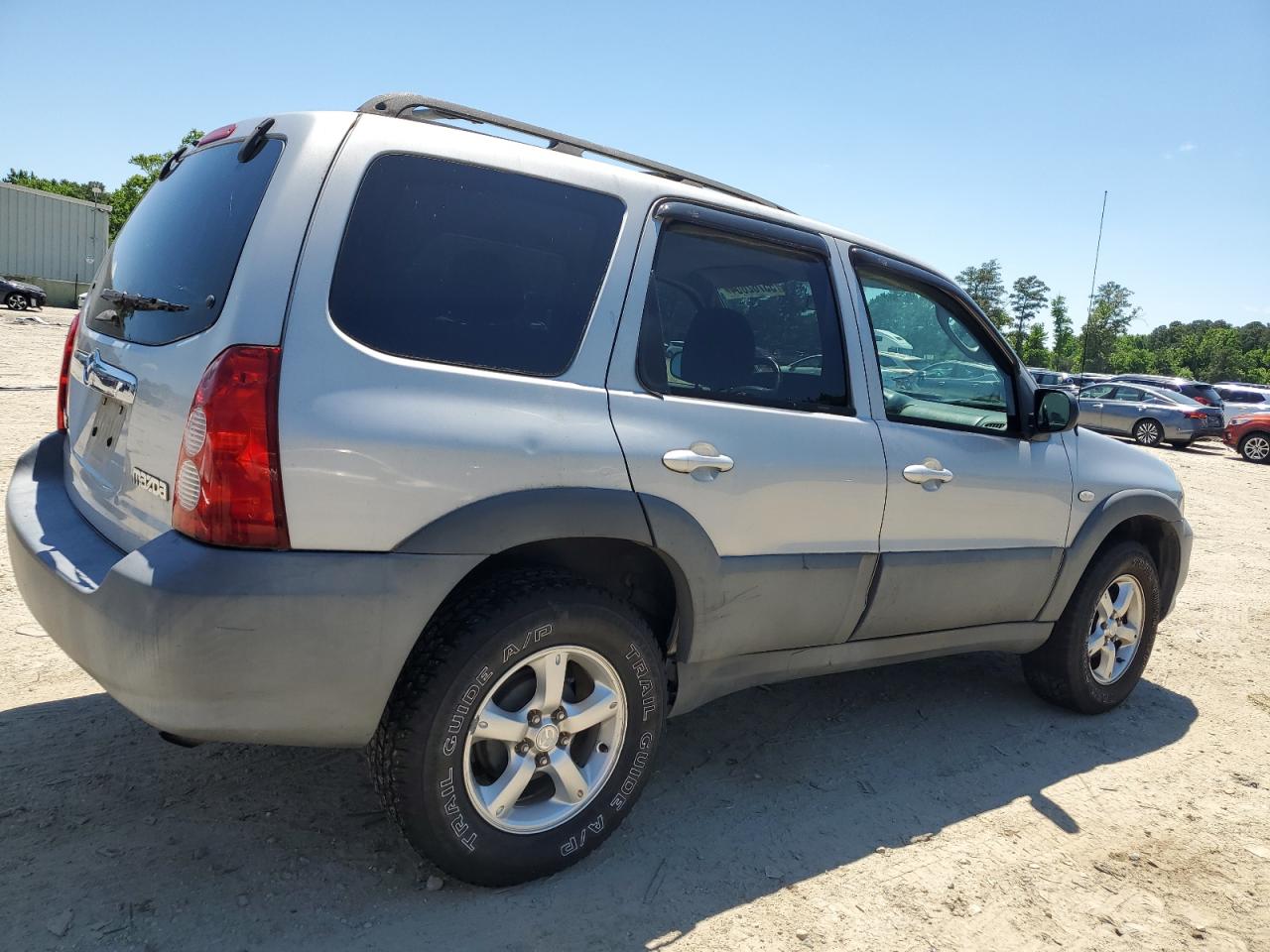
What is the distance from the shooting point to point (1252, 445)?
65.3 ft

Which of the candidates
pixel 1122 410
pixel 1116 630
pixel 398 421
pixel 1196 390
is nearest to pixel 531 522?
pixel 398 421

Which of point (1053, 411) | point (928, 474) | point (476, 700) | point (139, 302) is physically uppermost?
point (139, 302)

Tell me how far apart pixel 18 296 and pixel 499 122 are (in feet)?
110

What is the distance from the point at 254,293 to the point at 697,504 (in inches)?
50.4

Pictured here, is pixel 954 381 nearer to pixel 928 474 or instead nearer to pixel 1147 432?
pixel 928 474

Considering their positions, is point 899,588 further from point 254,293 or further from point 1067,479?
point 254,293

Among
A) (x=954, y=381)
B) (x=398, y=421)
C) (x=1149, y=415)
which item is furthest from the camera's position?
(x=1149, y=415)

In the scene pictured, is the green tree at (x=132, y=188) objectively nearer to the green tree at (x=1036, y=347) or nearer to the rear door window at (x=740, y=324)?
the rear door window at (x=740, y=324)

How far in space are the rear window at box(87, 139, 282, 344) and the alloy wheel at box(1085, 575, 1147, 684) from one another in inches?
147

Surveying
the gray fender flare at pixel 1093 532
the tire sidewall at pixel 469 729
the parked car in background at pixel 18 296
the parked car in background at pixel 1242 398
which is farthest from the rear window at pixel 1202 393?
the parked car in background at pixel 18 296

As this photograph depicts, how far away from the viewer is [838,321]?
3158mm

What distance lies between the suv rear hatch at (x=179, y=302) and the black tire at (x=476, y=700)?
0.74 meters

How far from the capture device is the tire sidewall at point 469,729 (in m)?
2.25

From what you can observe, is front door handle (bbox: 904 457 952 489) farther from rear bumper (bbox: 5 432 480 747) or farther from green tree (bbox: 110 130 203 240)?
green tree (bbox: 110 130 203 240)
